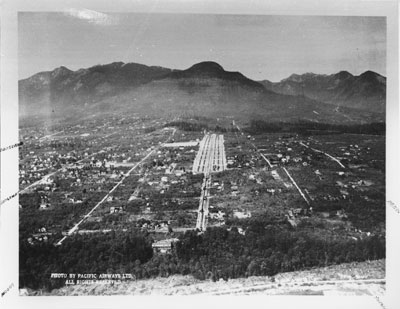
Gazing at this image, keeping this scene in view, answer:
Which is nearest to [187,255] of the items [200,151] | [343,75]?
[200,151]

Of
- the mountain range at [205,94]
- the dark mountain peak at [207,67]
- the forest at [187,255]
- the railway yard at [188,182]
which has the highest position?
the dark mountain peak at [207,67]

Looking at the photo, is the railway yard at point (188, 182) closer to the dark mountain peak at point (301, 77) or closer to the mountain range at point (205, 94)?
the mountain range at point (205, 94)

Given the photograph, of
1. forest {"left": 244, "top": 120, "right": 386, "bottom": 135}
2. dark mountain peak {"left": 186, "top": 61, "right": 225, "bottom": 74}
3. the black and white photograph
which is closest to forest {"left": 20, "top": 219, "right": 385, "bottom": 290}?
the black and white photograph

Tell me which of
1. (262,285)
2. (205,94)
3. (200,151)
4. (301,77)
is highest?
(301,77)

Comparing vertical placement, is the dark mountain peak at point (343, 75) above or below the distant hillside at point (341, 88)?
above

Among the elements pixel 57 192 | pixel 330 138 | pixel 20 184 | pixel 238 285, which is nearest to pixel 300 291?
pixel 238 285

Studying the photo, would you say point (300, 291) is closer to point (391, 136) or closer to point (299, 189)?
point (299, 189)

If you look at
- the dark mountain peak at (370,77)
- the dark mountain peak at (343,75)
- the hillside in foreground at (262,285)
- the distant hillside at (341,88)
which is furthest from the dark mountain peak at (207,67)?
the hillside in foreground at (262,285)

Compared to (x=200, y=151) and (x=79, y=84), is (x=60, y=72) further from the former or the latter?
(x=200, y=151)
